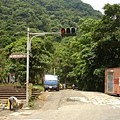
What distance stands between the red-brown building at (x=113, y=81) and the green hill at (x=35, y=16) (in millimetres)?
29883

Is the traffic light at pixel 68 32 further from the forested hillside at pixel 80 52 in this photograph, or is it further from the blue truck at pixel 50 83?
the blue truck at pixel 50 83

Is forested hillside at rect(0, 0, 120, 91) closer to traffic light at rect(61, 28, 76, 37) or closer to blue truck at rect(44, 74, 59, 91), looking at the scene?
blue truck at rect(44, 74, 59, 91)

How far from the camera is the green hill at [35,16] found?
72.4m

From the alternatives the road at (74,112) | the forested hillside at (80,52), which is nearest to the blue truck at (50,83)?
the forested hillside at (80,52)

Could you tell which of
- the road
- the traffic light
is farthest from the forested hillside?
the road

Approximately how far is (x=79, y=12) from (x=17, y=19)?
3957cm

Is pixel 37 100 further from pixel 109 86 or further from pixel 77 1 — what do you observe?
pixel 77 1

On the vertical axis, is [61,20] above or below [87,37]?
above

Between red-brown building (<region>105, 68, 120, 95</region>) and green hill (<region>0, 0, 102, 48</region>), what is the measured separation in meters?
29.9

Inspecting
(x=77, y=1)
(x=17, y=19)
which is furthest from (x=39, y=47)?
(x=77, y=1)

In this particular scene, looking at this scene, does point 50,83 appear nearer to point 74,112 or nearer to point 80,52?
point 80,52

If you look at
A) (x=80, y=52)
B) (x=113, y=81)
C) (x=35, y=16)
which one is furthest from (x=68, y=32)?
(x=35, y=16)

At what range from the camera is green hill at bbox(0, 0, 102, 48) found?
7239 cm

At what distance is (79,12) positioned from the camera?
120188 mm
